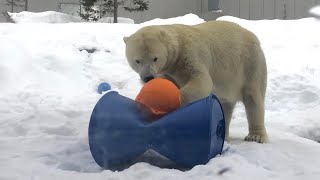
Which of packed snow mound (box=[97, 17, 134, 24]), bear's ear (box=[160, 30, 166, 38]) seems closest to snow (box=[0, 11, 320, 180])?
bear's ear (box=[160, 30, 166, 38])

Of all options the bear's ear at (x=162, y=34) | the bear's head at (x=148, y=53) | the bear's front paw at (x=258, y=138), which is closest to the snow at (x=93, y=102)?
the bear's front paw at (x=258, y=138)

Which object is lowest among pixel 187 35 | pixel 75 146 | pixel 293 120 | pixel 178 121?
pixel 293 120

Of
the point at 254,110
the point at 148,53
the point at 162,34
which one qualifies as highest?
the point at 162,34

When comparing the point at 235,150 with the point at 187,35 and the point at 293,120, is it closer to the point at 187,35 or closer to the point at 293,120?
the point at 187,35

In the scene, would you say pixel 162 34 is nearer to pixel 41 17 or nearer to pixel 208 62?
pixel 208 62

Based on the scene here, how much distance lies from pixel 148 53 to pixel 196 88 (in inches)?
17.5

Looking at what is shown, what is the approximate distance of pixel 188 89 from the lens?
3.51 meters

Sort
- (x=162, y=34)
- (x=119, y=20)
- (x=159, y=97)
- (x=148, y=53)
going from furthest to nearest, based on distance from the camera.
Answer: (x=119, y=20)
(x=162, y=34)
(x=148, y=53)
(x=159, y=97)

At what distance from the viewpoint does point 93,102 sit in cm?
631

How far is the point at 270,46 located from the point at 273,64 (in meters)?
1.24

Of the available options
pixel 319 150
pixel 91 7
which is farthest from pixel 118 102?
pixel 91 7

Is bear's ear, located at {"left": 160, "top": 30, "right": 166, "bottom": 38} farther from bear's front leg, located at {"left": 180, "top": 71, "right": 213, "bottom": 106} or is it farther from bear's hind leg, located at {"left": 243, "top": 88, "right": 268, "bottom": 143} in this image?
bear's hind leg, located at {"left": 243, "top": 88, "right": 268, "bottom": 143}

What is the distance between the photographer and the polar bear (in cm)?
353

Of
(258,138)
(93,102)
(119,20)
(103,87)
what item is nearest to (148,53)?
(258,138)
